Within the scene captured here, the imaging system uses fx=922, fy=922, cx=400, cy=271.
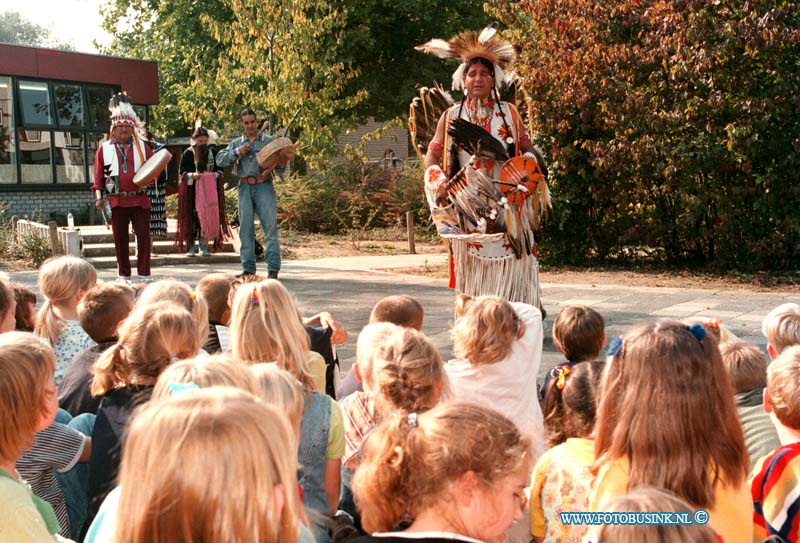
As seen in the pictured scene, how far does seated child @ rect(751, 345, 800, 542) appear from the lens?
2.62m

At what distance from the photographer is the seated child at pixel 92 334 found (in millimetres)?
3664

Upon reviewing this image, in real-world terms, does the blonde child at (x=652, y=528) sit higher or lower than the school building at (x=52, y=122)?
lower

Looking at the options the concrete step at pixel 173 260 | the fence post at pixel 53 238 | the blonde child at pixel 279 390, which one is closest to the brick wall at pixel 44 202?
the fence post at pixel 53 238

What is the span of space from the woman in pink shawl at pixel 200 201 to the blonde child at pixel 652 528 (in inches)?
471

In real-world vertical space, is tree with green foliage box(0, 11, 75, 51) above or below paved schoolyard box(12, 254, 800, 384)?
above

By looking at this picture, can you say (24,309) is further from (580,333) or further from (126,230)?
(126,230)

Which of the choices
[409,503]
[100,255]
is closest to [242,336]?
[409,503]

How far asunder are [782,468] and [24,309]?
3.52 metres

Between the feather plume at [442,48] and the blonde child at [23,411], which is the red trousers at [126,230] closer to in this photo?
the feather plume at [442,48]

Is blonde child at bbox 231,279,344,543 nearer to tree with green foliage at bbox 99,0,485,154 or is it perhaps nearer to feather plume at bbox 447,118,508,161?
feather plume at bbox 447,118,508,161

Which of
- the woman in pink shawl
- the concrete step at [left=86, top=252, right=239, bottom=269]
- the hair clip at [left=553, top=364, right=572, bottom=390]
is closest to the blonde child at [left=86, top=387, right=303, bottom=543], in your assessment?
the hair clip at [left=553, top=364, right=572, bottom=390]

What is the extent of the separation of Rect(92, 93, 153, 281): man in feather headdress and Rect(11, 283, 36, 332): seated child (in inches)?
197

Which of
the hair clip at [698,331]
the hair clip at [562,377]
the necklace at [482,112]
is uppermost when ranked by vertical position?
the necklace at [482,112]

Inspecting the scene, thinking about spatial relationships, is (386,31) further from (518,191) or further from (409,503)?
(409,503)
